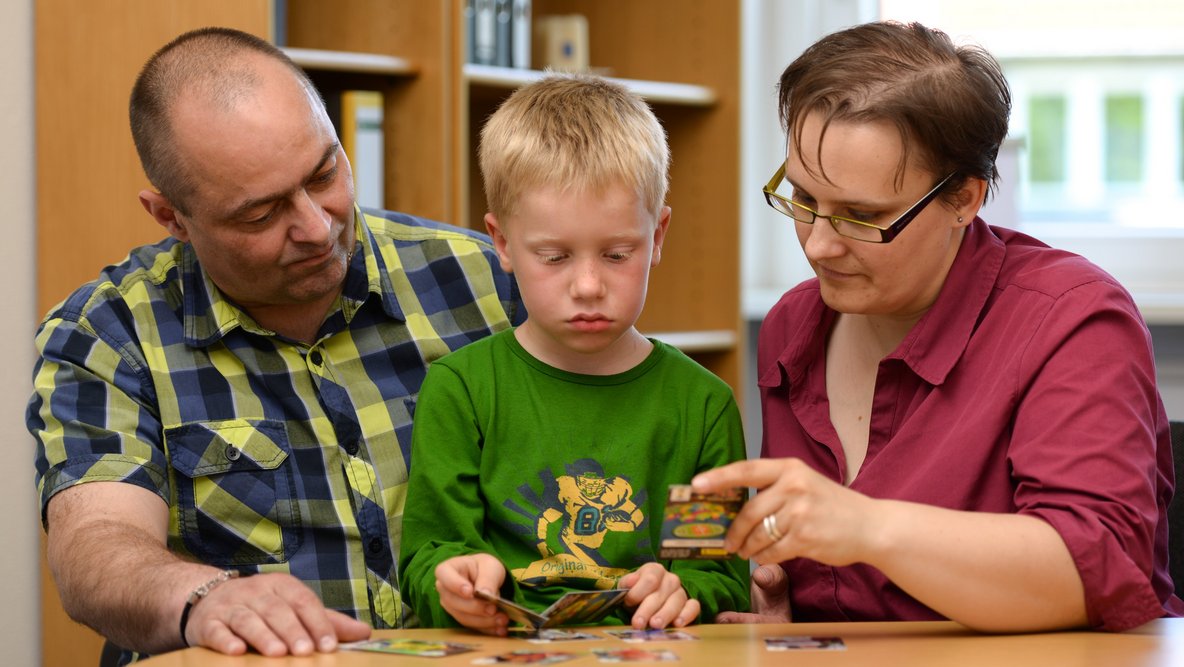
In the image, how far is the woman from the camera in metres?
1.29

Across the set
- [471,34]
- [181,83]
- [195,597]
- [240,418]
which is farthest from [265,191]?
[471,34]

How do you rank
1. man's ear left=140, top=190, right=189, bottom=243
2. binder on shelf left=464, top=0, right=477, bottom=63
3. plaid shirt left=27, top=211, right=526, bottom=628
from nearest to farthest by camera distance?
1. plaid shirt left=27, top=211, right=526, bottom=628
2. man's ear left=140, top=190, right=189, bottom=243
3. binder on shelf left=464, top=0, right=477, bottom=63

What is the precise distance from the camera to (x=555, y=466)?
157 cm

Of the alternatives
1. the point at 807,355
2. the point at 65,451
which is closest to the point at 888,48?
the point at 807,355

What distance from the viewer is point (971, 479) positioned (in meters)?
1.47

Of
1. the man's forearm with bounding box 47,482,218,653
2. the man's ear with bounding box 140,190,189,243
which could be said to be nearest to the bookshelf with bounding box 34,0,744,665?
the man's ear with bounding box 140,190,189,243

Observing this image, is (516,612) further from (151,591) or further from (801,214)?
(801,214)

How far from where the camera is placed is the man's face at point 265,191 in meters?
1.82

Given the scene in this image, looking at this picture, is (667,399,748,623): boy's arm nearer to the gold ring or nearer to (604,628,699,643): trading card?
(604,628,699,643): trading card

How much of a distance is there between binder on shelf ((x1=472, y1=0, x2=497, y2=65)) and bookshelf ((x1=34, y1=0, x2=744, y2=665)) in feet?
0.29

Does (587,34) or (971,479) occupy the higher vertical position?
(587,34)

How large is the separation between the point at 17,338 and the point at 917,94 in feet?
5.89

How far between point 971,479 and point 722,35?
1981 millimetres

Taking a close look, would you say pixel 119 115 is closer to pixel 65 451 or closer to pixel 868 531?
pixel 65 451
